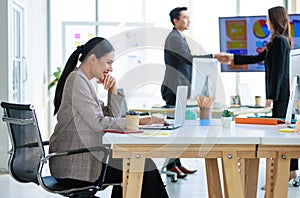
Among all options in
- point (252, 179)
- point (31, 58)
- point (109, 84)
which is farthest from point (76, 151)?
point (31, 58)

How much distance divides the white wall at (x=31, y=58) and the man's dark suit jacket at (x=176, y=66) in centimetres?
173

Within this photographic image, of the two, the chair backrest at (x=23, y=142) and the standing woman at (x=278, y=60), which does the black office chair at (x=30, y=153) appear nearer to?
the chair backrest at (x=23, y=142)

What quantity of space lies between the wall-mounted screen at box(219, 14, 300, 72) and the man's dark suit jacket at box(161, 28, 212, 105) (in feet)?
3.77

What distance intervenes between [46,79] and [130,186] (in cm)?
625

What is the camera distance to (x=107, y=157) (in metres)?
2.81

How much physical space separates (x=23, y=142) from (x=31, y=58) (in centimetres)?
460

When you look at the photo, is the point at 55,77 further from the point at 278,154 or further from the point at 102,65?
the point at 278,154

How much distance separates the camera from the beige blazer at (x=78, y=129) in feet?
9.12

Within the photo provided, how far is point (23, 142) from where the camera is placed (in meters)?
2.93

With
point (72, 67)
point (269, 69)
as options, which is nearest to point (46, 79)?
point (269, 69)

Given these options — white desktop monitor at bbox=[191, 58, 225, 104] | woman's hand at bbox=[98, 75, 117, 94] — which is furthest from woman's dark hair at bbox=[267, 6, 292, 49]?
woman's hand at bbox=[98, 75, 117, 94]

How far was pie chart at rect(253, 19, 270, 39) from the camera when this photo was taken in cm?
623

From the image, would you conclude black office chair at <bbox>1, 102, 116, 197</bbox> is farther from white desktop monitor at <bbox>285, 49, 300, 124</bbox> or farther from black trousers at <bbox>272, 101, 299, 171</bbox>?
black trousers at <bbox>272, 101, 299, 171</bbox>

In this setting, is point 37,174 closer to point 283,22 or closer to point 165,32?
point 283,22
